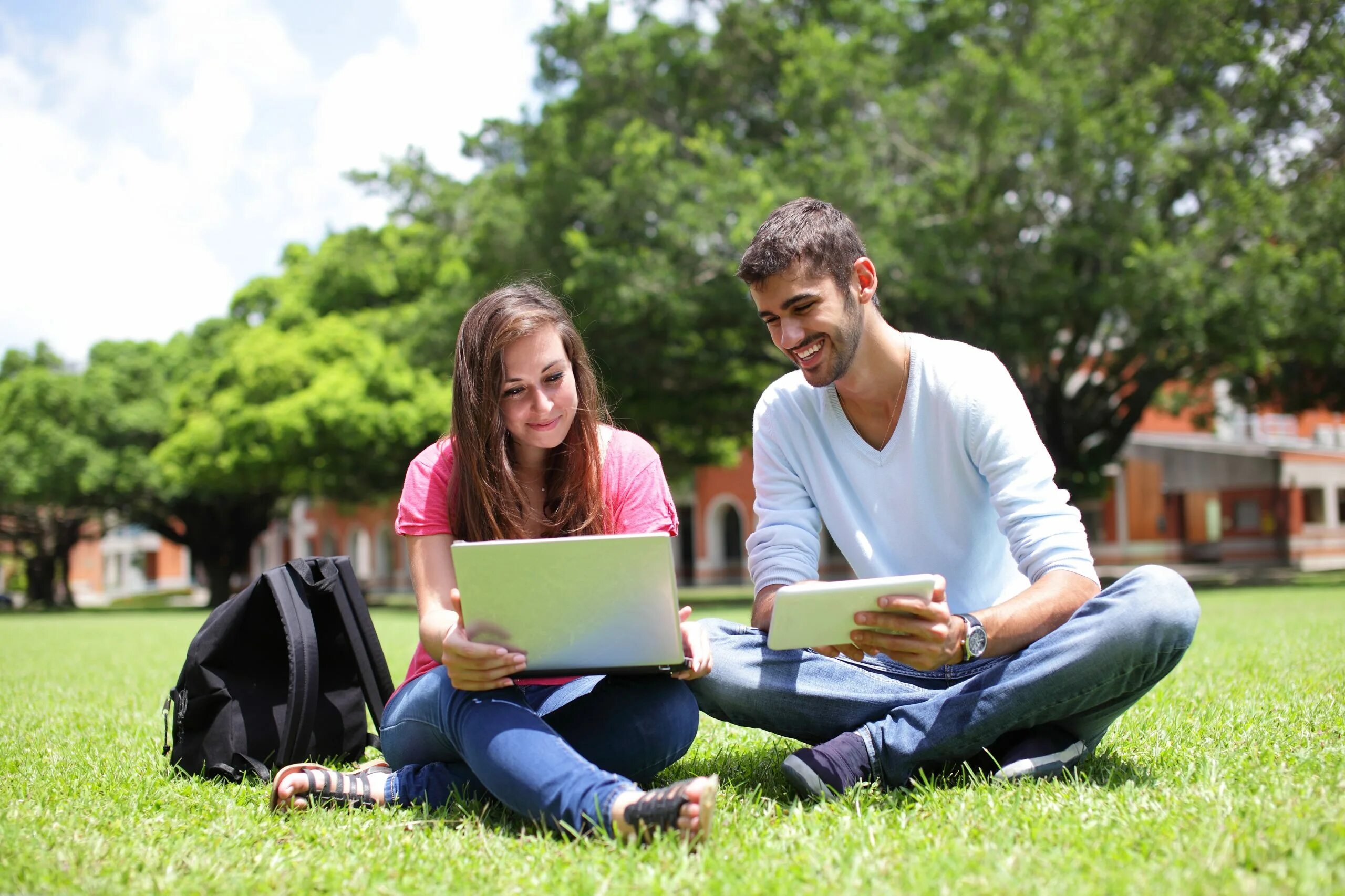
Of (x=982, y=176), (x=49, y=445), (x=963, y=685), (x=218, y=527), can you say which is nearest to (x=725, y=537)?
(x=218, y=527)

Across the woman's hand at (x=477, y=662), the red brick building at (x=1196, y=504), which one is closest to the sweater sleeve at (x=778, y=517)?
the woman's hand at (x=477, y=662)

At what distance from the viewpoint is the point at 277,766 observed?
3129mm

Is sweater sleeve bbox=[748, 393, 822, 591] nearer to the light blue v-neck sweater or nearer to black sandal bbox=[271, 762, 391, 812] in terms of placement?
the light blue v-neck sweater

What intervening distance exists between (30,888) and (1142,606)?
235 cm

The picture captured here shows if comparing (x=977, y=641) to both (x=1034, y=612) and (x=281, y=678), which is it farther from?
(x=281, y=678)

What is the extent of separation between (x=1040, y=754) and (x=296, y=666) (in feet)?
6.75

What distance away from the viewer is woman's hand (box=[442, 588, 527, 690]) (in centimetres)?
234

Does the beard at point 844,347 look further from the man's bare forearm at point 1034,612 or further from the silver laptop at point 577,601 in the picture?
the silver laptop at point 577,601

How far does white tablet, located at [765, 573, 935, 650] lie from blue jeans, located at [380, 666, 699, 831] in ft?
1.28

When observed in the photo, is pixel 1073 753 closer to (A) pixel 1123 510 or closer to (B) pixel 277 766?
(B) pixel 277 766

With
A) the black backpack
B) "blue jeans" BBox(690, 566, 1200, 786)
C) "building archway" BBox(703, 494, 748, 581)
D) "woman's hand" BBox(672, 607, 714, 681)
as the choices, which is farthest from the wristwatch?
"building archway" BBox(703, 494, 748, 581)

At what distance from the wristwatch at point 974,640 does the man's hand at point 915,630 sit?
0.09ft

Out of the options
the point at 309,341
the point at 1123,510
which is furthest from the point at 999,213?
the point at 1123,510

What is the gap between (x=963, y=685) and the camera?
2559mm
